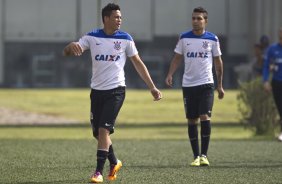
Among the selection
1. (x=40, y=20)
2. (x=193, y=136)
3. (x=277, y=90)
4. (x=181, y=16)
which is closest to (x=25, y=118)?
(x=40, y=20)

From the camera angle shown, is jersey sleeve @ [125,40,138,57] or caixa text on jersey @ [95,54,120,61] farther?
jersey sleeve @ [125,40,138,57]

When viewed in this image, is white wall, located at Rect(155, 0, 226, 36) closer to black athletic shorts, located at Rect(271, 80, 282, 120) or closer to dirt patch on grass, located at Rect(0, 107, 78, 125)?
dirt patch on grass, located at Rect(0, 107, 78, 125)

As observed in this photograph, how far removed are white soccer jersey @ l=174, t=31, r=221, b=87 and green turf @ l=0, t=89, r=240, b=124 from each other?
15.6m

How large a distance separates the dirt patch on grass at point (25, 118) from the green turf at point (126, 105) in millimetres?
703

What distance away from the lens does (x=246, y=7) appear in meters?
44.0

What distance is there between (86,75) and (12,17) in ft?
12.9

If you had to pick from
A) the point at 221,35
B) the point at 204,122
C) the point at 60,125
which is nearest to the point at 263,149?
the point at 204,122

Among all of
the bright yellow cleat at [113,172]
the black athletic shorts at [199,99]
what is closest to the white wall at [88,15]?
the black athletic shorts at [199,99]

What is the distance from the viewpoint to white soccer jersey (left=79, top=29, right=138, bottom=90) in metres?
11.6

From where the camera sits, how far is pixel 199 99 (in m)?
14.2

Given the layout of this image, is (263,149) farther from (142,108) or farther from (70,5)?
(70,5)

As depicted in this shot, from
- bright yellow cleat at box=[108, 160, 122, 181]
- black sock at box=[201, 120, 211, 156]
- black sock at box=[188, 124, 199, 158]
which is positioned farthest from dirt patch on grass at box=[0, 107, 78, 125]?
bright yellow cleat at box=[108, 160, 122, 181]

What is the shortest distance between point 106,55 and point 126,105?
81.6 feet

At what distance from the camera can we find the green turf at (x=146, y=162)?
12008 mm
